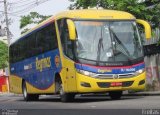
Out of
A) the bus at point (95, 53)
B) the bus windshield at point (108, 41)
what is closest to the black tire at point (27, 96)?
the bus at point (95, 53)

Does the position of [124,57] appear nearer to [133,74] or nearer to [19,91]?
[133,74]

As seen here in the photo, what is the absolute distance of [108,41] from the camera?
864 inches

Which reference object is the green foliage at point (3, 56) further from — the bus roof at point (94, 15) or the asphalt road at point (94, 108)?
the asphalt road at point (94, 108)

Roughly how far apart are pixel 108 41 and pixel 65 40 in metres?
1.72

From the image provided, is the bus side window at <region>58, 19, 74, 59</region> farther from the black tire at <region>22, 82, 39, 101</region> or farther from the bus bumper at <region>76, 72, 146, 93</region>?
the black tire at <region>22, 82, 39, 101</region>

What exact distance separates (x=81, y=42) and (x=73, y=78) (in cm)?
142

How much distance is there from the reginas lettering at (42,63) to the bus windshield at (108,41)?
3377 millimetres

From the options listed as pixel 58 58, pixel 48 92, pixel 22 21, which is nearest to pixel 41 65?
pixel 48 92

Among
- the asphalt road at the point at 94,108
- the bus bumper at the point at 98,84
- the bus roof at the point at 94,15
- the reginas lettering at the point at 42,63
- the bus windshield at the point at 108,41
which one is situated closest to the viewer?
the asphalt road at the point at 94,108

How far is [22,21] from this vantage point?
45.5 meters

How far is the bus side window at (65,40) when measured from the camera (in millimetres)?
21953

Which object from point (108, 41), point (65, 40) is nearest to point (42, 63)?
point (65, 40)

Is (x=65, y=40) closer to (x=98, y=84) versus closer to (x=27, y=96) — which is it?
(x=98, y=84)

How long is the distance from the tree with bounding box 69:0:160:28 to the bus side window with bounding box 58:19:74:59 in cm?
999
